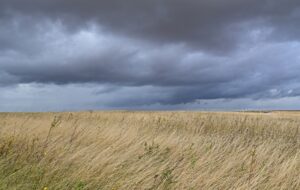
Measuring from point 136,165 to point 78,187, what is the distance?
Result: 1.75 metres

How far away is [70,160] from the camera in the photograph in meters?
6.62

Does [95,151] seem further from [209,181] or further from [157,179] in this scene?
[209,181]

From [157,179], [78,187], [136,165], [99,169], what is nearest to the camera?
[78,187]

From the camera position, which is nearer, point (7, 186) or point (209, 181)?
point (7, 186)

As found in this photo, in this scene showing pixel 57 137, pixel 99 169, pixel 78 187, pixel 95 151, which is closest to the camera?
pixel 78 187

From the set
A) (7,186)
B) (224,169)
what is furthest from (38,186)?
(224,169)

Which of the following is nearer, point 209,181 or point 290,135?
point 209,181

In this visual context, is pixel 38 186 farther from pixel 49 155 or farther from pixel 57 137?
pixel 57 137

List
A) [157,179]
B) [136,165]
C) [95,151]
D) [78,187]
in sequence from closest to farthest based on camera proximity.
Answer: [78,187], [157,179], [136,165], [95,151]

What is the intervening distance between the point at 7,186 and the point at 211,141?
15.8 feet

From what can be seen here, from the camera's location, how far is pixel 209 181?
5.71 m

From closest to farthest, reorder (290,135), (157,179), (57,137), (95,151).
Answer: (157,179) < (95,151) < (57,137) < (290,135)

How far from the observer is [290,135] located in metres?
11.9

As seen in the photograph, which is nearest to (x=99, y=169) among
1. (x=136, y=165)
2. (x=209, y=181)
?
(x=136, y=165)
